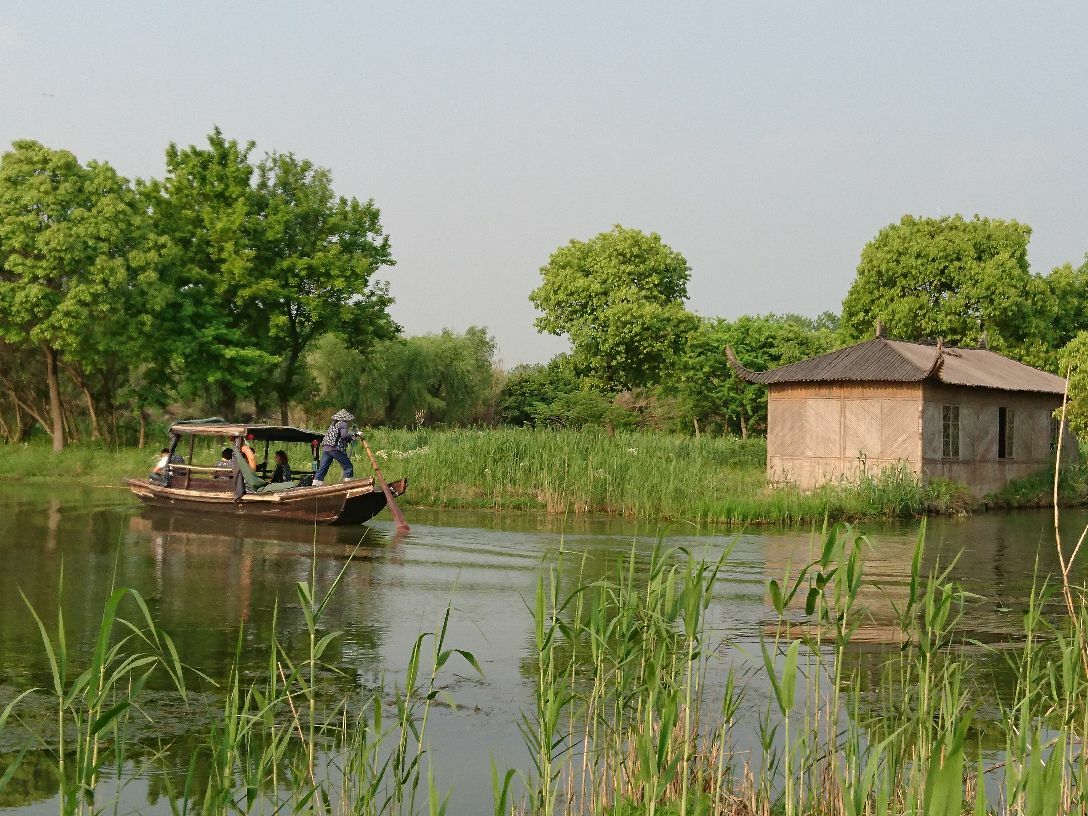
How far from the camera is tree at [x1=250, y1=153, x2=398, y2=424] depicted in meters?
45.8

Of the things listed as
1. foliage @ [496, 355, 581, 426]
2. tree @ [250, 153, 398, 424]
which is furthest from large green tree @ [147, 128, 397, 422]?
foliage @ [496, 355, 581, 426]

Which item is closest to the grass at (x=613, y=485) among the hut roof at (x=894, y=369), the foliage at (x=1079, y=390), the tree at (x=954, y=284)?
the hut roof at (x=894, y=369)

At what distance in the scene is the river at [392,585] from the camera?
27.6 feet

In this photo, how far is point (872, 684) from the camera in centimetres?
986

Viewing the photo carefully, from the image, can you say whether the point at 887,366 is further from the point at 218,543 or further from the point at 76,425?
the point at 76,425

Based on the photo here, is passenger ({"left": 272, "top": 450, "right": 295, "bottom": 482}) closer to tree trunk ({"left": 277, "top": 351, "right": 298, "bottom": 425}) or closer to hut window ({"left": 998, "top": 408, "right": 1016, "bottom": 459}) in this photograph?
hut window ({"left": 998, "top": 408, "right": 1016, "bottom": 459})

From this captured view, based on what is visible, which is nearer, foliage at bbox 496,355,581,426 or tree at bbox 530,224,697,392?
tree at bbox 530,224,697,392

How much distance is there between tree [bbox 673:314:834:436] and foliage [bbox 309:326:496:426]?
32.7 ft

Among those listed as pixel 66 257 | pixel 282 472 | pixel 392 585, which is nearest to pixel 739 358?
pixel 66 257

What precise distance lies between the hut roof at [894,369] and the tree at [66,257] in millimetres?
19025

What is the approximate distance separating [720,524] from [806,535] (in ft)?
6.92

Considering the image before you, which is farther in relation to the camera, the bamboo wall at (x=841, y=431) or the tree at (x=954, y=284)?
the tree at (x=954, y=284)

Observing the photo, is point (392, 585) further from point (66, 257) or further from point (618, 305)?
point (618, 305)

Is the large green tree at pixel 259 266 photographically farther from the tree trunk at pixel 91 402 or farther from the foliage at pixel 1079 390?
the foliage at pixel 1079 390
